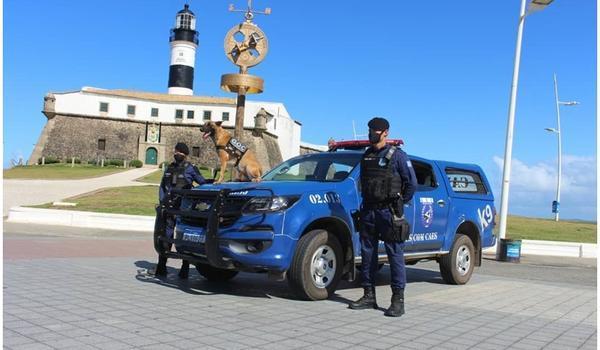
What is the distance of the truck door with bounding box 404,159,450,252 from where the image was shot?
8.27m

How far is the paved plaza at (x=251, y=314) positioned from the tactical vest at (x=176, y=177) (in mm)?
1351

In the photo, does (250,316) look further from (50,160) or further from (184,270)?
(50,160)

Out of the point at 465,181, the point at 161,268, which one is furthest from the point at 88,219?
the point at 465,181

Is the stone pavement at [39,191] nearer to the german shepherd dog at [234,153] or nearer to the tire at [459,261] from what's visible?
the german shepherd dog at [234,153]

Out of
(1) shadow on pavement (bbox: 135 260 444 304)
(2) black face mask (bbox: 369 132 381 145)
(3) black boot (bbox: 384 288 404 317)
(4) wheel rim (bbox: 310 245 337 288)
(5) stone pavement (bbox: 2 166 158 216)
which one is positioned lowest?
(5) stone pavement (bbox: 2 166 158 216)

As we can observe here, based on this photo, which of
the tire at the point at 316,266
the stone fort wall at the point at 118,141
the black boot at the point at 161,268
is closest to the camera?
the tire at the point at 316,266

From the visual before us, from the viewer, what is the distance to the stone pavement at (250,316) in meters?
4.87

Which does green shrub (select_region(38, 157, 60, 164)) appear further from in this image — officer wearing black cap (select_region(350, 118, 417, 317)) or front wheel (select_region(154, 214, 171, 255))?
officer wearing black cap (select_region(350, 118, 417, 317))

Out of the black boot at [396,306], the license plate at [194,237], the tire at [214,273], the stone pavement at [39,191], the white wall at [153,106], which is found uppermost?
the white wall at [153,106]

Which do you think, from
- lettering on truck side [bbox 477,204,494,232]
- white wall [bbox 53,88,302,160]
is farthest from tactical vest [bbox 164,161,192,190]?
white wall [bbox 53,88,302,160]

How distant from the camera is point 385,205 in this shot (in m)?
6.46

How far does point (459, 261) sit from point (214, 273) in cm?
389

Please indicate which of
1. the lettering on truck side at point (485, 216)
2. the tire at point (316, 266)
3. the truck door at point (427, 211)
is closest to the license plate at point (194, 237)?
the tire at point (316, 266)

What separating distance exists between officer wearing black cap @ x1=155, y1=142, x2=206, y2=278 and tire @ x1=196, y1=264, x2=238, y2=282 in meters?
0.26
